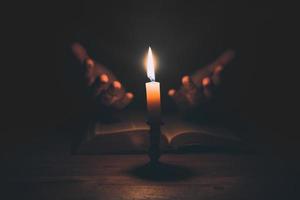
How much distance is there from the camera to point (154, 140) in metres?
1.50

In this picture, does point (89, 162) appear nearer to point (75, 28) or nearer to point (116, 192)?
point (116, 192)

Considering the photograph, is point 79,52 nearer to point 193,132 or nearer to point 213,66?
point 213,66

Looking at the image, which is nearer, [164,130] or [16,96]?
[164,130]

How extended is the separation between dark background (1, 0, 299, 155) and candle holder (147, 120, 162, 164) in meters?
0.86

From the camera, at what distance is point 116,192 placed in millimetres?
1322

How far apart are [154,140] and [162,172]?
3.7 inches

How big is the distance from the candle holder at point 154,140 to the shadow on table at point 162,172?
0.09 feet

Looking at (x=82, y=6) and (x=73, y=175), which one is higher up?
(x=82, y=6)

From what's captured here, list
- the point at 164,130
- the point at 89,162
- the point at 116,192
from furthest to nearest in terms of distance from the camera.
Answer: the point at 164,130, the point at 89,162, the point at 116,192

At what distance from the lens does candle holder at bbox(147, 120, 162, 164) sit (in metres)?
1.49

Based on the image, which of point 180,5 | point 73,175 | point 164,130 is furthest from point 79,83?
point 73,175

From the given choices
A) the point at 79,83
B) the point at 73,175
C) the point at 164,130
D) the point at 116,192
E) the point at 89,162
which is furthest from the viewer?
the point at 79,83

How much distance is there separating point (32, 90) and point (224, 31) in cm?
92

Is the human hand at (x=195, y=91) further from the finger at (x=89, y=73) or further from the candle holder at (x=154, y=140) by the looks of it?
the candle holder at (x=154, y=140)
